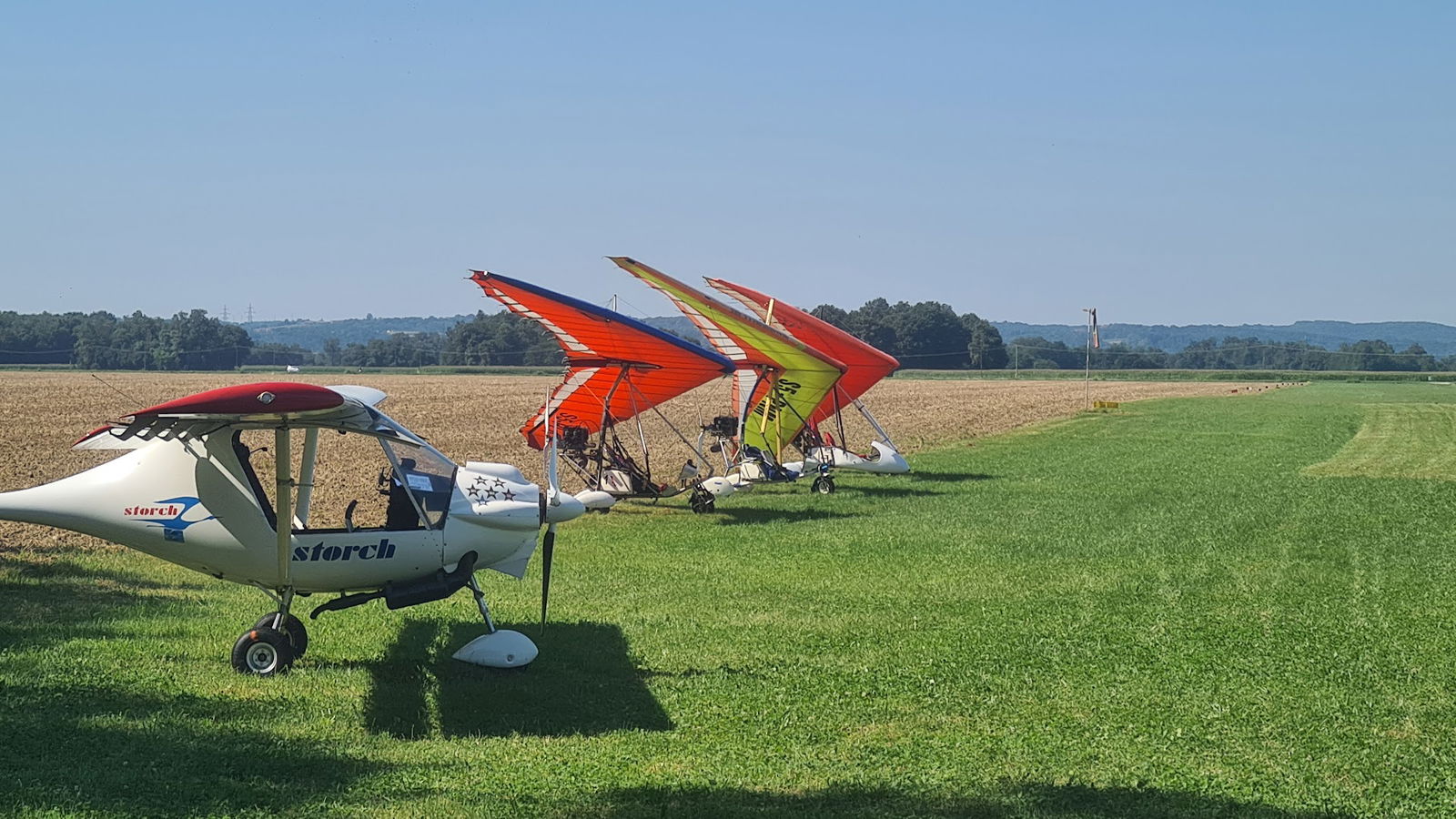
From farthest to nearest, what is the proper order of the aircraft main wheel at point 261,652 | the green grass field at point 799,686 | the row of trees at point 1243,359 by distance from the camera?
the row of trees at point 1243,359 → the aircraft main wheel at point 261,652 → the green grass field at point 799,686

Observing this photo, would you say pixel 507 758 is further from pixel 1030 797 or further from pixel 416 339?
pixel 416 339

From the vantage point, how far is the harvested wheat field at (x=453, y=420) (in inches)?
843

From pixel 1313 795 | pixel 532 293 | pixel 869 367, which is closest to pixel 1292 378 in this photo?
pixel 869 367

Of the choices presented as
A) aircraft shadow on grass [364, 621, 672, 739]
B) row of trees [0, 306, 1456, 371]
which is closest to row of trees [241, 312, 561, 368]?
row of trees [0, 306, 1456, 371]

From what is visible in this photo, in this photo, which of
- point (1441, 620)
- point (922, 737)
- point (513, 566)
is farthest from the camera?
point (1441, 620)

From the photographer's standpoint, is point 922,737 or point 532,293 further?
point 532,293

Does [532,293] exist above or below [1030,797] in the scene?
above

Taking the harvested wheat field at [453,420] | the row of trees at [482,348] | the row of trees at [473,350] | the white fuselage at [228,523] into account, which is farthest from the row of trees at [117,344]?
the white fuselage at [228,523]

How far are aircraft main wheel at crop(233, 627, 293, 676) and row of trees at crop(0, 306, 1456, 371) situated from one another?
71188mm

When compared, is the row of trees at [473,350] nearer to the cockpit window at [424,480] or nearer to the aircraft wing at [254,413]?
the cockpit window at [424,480]

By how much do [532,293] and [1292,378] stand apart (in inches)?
4312

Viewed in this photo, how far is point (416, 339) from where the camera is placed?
144000 mm

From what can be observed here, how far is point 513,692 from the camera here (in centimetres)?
868

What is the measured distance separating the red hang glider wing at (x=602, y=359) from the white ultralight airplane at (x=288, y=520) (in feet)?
24.8
